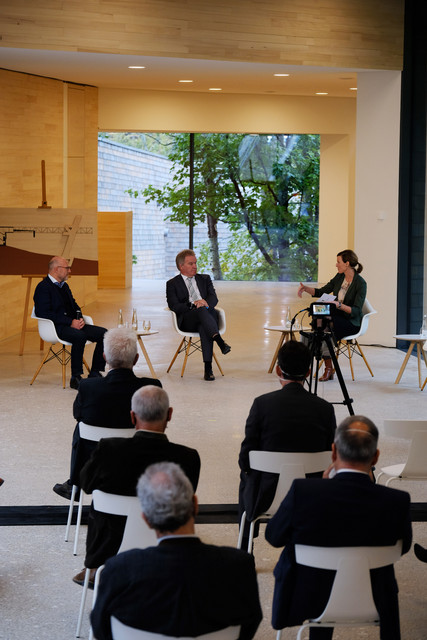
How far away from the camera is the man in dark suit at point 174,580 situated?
7.43ft

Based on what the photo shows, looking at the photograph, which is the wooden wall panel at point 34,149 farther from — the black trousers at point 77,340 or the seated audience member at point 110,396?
the seated audience member at point 110,396

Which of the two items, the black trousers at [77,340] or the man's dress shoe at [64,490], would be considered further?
the black trousers at [77,340]

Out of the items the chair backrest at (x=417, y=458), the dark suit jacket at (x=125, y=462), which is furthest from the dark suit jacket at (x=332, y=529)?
the chair backrest at (x=417, y=458)

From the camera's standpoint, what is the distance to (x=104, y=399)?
436 centimetres

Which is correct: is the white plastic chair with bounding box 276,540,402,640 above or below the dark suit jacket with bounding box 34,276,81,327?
below

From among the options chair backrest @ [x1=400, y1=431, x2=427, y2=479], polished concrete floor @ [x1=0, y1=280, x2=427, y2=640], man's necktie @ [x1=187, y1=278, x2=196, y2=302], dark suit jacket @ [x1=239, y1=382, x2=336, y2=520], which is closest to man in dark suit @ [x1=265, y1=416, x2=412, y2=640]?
polished concrete floor @ [x1=0, y1=280, x2=427, y2=640]

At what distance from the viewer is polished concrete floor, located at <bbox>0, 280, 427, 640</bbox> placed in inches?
153

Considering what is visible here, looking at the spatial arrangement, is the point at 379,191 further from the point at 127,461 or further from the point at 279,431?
the point at 127,461

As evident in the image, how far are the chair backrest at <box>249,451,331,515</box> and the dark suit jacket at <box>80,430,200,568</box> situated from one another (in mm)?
513

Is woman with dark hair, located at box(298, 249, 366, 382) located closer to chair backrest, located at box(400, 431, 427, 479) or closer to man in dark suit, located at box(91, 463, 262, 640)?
chair backrest, located at box(400, 431, 427, 479)

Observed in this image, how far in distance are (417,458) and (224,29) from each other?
6.67 m

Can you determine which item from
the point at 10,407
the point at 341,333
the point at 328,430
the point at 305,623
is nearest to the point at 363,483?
the point at 305,623

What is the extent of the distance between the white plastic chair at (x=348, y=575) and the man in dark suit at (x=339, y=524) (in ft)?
0.08

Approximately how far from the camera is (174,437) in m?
6.59
